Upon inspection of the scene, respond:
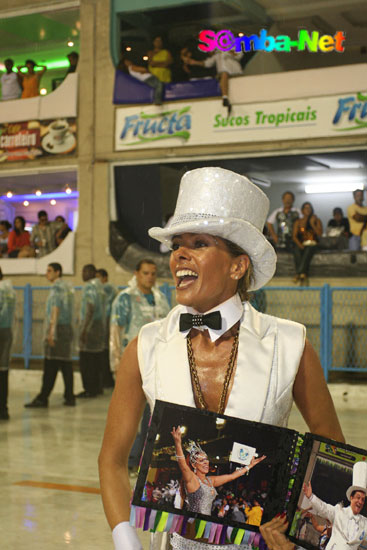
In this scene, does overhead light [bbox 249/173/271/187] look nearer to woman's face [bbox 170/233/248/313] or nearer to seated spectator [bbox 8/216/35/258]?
seated spectator [bbox 8/216/35/258]

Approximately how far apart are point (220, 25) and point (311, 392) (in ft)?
48.2

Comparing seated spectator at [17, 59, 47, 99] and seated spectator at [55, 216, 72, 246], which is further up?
seated spectator at [17, 59, 47, 99]

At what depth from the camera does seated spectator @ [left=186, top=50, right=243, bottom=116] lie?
14.6 meters

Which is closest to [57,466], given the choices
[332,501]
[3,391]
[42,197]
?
[3,391]

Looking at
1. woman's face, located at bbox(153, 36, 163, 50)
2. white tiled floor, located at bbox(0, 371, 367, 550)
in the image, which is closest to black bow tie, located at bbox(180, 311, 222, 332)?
white tiled floor, located at bbox(0, 371, 367, 550)

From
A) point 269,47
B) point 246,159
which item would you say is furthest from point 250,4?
point 246,159

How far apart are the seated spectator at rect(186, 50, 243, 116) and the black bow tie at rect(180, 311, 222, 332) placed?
499 inches

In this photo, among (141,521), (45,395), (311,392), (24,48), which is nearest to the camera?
(141,521)

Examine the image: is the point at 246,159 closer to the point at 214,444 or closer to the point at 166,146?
the point at 166,146

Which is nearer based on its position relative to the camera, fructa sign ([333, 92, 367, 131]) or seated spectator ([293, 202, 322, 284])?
fructa sign ([333, 92, 367, 131])

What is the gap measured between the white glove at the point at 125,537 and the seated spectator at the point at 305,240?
1194cm

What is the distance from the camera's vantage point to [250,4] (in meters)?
15.1

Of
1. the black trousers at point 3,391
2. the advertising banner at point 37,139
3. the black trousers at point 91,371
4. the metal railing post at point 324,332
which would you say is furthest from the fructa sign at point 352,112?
the black trousers at point 3,391

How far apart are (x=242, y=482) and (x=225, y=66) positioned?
1345cm
